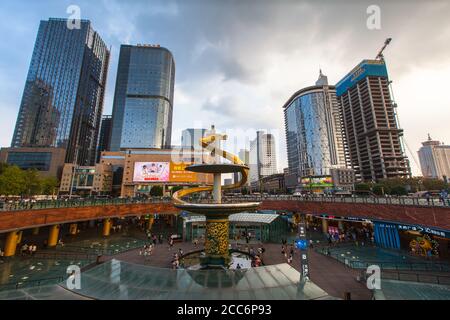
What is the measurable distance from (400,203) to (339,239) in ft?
32.8

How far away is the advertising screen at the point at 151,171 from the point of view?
75438 mm

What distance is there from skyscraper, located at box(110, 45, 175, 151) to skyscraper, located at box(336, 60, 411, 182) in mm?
112996

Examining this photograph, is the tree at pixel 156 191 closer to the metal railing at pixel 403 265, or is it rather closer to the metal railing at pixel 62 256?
the metal railing at pixel 62 256

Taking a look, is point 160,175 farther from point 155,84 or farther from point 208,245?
point 155,84

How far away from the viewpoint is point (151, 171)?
76188 millimetres

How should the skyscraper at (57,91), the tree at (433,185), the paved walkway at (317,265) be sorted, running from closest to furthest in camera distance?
1. the paved walkway at (317,265)
2. the tree at (433,185)
3. the skyscraper at (57,91)

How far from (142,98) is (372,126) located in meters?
130

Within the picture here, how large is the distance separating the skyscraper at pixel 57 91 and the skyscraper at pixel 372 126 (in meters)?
150

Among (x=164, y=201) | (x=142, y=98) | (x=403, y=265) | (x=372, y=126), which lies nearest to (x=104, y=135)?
(x=142, y=98)

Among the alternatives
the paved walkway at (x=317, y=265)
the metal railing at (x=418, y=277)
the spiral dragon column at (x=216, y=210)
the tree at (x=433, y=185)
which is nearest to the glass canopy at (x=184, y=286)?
the paved walkway at (x=317, y=265)

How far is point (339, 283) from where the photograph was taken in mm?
15586

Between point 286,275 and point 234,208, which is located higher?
point 234,208

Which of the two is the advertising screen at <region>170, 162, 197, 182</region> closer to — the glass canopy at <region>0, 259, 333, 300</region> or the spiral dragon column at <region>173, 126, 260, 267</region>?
the spiral dragon column at <region>173, 126, 260, 267</region>
